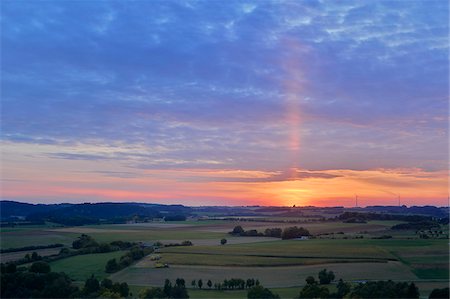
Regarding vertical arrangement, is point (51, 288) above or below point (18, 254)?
above

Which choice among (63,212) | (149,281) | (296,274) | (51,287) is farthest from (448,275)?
(63,212)

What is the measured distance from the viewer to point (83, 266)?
196 feet

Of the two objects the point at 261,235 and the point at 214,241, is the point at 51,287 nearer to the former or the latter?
the point at 214,241

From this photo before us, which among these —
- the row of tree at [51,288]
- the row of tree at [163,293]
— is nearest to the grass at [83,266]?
the row of tree at [51,288]

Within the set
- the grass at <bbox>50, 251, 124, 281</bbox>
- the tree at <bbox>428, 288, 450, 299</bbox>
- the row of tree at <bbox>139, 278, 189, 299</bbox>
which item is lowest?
the grass at <bbox>50, 251, 124, 281</bbox>

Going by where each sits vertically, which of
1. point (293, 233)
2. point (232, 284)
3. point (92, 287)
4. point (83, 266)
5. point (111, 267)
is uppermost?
point (293, 233)

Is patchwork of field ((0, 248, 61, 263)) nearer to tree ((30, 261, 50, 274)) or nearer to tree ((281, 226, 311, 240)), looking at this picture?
tree ((30, 261, 50, 274))

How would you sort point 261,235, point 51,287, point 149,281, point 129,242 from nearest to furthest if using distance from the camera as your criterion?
1. point 51,287
2. point 149,281
3. point 129,242
4. point 261,235

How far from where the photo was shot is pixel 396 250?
69.6m

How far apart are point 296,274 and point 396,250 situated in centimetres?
2378

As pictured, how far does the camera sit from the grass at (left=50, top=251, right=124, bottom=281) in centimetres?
5342

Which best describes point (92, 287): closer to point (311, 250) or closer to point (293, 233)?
point (311, 250)

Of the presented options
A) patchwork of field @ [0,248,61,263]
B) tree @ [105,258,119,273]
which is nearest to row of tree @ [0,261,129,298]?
tree @ [105,258,119,273]

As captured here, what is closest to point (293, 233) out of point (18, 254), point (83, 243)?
point (83, 243)
